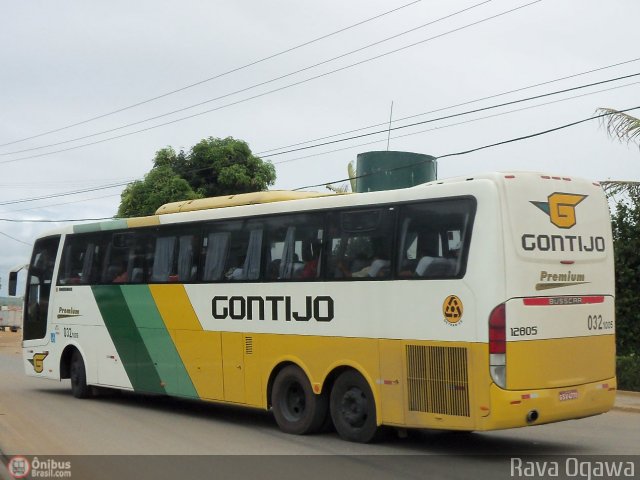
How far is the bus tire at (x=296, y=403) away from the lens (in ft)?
41.2

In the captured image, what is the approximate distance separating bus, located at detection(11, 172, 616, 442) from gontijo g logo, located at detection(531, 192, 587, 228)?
20mm

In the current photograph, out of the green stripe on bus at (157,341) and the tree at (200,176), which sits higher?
the tree at (200,176)

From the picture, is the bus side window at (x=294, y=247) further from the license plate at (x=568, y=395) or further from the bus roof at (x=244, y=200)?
the license plate at (x=568, y=395)

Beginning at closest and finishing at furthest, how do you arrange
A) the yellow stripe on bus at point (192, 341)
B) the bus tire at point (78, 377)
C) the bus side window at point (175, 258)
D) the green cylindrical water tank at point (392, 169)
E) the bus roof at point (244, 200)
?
the bus roof at point (244, 200), the yellow stripe on bus at point (192, 341), the bus side window at point (175, 258), the bus tire at point (78, 377), the green cylindrical water tank at point (392, 169)

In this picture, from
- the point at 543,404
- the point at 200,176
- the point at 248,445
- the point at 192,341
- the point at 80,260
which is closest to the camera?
the point at 543,404

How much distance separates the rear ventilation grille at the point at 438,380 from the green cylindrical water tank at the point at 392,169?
15651mm

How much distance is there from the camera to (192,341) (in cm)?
1489

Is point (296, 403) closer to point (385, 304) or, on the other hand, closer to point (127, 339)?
point (385, 304)

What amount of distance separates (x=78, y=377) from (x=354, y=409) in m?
8.09

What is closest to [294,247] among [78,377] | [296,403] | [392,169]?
[296,403]

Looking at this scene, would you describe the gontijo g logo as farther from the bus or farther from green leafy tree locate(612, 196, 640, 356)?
green leafy tree locate(612, 196, 640, 356)

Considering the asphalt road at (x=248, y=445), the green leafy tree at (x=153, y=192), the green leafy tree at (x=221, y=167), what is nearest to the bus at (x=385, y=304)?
the asphalt road at (x=248, y=445)

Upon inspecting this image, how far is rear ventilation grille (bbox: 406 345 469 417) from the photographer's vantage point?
10461 millimetres

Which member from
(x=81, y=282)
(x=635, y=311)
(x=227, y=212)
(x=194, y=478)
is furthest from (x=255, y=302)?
(x=635, y=311)
